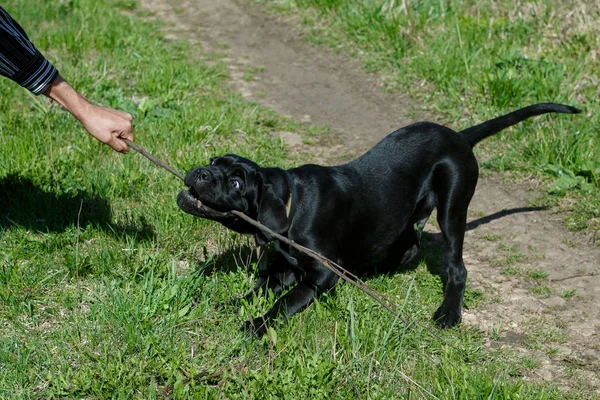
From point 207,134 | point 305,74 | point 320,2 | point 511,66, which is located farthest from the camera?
point 320,2

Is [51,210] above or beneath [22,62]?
beneath

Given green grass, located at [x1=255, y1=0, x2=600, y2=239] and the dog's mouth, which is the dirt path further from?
the dog's mouth

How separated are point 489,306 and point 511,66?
321cm

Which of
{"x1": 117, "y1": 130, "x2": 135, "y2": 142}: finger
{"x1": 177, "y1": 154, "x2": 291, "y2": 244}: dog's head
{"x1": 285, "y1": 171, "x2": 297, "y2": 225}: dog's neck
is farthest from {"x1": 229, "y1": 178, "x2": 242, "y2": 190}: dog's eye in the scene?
{"x1": 117, "y1": 130, "x2": 135, "y2": 142}: finger

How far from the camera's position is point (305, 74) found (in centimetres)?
808

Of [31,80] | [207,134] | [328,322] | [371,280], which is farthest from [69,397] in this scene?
[207,134]

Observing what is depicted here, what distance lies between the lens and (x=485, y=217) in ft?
18.3

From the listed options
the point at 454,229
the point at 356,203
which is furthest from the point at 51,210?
the point at 454,229

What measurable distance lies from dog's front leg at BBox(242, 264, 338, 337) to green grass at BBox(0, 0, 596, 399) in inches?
3.5

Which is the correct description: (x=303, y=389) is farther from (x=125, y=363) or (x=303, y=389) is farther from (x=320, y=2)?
(x=320, y=2)

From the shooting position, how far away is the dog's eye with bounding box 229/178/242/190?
3808mm

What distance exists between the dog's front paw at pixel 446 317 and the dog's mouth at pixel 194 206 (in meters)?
1.40

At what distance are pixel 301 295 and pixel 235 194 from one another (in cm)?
70

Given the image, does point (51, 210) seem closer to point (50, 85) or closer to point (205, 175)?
point (50, 85)
